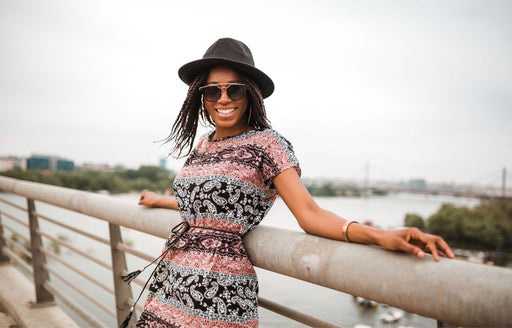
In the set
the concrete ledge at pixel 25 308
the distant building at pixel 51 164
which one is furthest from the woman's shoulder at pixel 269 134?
the distant building at pixel 51 164

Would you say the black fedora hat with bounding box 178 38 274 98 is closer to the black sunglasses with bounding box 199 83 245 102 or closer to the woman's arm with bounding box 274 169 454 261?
the black sunglasses with bounding box 199 83 245 102

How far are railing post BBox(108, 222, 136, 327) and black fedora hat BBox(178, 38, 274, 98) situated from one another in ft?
2.76

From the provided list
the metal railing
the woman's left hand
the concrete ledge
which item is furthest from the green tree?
the woman's left hand

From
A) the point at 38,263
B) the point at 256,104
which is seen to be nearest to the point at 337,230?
the point at 256,104

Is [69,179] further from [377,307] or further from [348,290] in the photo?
[377,307]

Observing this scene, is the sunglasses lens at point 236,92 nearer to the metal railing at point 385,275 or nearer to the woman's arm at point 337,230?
the woman's arm at point 337,230

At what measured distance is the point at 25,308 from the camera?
239cm

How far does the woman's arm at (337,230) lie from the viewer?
72cm

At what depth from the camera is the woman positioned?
109 cm

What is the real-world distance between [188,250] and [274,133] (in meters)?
0.47

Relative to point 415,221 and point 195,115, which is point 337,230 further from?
point 415,221

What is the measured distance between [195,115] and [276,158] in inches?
20.3

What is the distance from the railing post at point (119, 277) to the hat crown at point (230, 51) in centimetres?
94

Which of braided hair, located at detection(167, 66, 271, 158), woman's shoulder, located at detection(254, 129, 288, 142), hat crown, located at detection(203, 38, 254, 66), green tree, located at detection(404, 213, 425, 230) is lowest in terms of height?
green tree, located at detection(404, 213, 425, 230)
